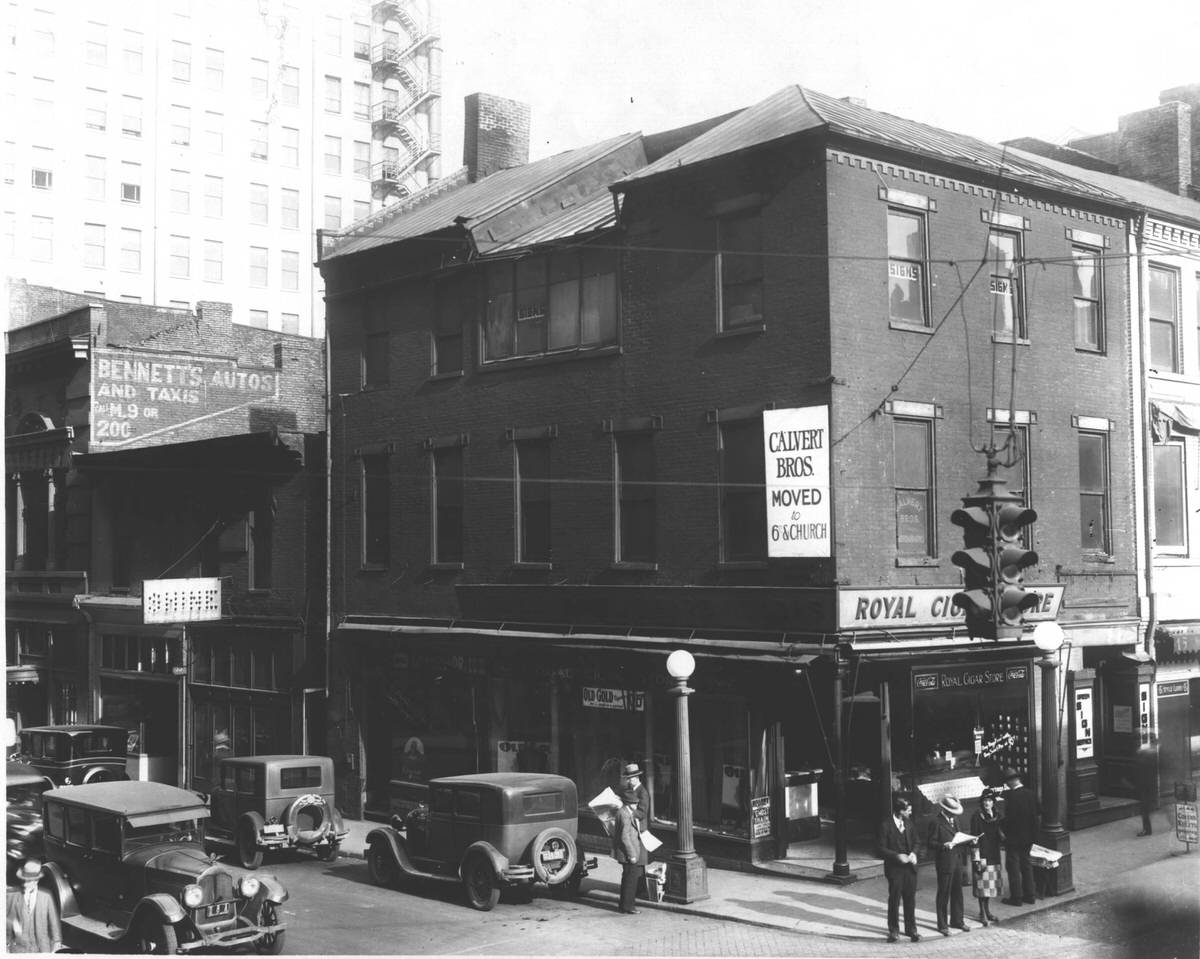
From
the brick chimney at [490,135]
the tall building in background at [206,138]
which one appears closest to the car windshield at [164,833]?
the tall building in background at [206,138]

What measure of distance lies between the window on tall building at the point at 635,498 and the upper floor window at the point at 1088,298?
8237 millimetres

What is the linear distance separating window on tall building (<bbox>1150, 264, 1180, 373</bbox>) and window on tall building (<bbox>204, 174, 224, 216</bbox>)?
27.9m

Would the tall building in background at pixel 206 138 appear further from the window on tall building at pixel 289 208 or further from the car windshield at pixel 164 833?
the car windshield at pixel 164 833

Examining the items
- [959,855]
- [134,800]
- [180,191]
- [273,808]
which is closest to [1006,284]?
[959,855]

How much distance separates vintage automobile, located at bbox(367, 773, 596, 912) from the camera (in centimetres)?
1770

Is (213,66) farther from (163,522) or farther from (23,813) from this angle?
(23,813)

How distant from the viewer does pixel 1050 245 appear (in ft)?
74.5

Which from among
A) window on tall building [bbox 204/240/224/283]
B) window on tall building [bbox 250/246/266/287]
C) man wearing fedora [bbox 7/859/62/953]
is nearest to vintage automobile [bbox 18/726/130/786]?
man wearing fedora [bbox 7/859/62/953]

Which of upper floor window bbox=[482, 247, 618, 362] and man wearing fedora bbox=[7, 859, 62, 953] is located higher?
upper floor window bbox=[482, 247, 618, 362]

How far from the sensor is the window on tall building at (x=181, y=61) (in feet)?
93.3

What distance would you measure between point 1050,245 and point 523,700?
12.8 meters

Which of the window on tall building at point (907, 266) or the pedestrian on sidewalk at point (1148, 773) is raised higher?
the window on tall building at point (907, 266)

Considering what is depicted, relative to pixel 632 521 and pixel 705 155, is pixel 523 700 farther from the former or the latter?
pixel 705 155

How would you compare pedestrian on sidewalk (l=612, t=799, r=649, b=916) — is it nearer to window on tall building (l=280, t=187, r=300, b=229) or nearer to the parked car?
the parked car
